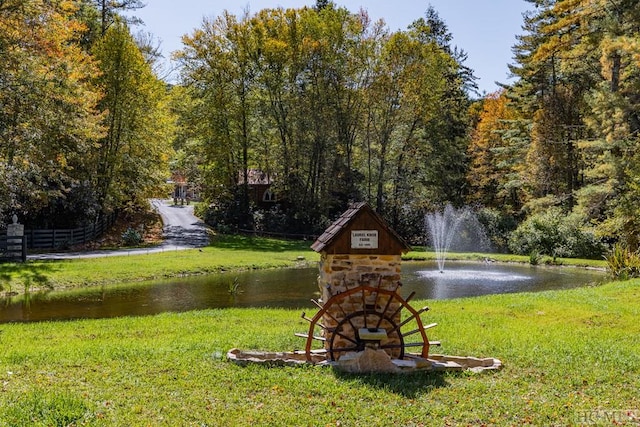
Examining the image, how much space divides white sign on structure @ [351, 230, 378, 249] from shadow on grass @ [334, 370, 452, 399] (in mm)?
1736

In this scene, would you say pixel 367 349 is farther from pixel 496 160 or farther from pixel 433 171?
pixel 496 160

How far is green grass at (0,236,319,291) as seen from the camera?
678 inches

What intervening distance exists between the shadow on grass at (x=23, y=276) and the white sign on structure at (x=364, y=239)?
1326cm

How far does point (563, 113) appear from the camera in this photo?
3284 cm

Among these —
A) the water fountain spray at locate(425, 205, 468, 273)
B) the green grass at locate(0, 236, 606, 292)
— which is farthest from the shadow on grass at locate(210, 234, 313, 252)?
the water fountain spray at locate(425, 205, 468, 273)

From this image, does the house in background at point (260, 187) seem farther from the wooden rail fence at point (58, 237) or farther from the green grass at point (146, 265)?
the wooden rail fence at point (58, 237)

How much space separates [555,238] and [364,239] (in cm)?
2510

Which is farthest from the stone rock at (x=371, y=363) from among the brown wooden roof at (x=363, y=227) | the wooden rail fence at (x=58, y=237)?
the wooden rail fence at (x=58, y=237)

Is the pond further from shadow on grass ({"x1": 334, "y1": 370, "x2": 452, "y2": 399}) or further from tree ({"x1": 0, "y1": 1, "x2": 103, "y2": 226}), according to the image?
shadow on grass ({"x1": 334, "y1": 370, "x2": 452, "y2": 399})

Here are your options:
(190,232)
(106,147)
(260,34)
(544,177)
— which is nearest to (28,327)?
(106,147)

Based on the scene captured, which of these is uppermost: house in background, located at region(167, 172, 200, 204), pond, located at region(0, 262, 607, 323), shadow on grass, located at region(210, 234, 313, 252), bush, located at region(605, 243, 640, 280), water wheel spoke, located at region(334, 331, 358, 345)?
house in background, located at region(167, 172, 200, 204)

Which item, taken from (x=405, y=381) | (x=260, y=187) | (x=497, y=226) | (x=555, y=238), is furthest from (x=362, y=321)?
(x=260, y=187)

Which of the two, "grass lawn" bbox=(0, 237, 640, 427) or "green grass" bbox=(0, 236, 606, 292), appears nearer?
"grass lawn" bbox=(0, 237, 640, 427)

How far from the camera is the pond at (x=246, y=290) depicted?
13.8 m
